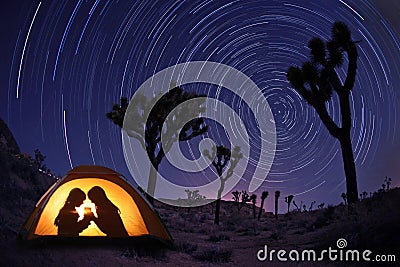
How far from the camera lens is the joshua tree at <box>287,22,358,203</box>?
15844 millimetres

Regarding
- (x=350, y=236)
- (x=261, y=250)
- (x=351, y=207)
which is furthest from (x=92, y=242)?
(x=351, y=207)

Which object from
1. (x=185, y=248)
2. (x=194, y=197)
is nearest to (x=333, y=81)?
(x=185, y=248)

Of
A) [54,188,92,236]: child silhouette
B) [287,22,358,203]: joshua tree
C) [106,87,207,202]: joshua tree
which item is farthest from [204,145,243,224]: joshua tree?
[54,188,92,236]: child silhouette

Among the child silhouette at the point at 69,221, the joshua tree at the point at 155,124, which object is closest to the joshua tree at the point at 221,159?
the joshua tree at the point at 155,124

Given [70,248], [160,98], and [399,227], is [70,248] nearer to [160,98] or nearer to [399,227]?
[399,227]

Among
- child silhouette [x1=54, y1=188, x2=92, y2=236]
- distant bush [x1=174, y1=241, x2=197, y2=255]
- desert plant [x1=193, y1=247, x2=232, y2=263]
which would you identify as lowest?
desert plant [x1=193, y1=247, x2=232, y2=263]

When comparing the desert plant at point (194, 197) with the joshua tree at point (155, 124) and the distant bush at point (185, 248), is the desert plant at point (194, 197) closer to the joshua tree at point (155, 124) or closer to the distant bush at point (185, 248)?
the joshua tree at point (155, 124)

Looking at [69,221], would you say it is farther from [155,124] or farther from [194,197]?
[194,197]

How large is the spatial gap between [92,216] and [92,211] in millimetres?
107

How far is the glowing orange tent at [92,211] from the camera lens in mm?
9008

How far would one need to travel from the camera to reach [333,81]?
1614cm

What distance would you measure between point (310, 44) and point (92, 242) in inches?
454

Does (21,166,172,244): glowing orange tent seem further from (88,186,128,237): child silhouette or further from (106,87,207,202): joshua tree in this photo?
(106,87,207,202): joshua tree

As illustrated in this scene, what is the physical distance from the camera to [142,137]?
23.9 metres
